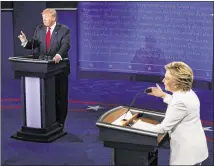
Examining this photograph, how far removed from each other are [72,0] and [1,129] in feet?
6.03

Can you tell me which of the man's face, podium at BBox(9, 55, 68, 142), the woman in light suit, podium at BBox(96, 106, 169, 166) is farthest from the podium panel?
the woman in light suit

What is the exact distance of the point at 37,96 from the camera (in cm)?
462

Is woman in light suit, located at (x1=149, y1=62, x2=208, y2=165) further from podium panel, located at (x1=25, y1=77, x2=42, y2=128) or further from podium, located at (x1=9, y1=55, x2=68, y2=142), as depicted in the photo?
podium panel, located at (x1=25, y1=77, x2=42, y2=128)

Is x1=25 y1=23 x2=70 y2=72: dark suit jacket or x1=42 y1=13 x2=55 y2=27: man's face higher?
x1=42 y1=13 x2=55 y2=27: man's face

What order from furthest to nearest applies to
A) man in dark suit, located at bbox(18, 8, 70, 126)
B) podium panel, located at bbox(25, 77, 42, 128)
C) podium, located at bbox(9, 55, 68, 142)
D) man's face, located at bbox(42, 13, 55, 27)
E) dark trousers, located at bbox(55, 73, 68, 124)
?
dark trousers, located at bbox(55, 73, 68, 124)
man's face, located at bbox(42, 13, 55, 27)
man in dark suit, located at bbox(18, 8, 70, 126)
podium panel, located at bbox(25, 77, 42, 128)
podium, located at bbox(9, 55, 68, 142)

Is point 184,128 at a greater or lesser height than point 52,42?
lesser

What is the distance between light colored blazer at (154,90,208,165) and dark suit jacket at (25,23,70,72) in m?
2.22

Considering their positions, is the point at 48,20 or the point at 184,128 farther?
the point at 48,20

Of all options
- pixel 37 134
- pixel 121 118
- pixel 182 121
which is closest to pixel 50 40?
pixel 37 134

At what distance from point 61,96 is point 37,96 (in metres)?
0.43

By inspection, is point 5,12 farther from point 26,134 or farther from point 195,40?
point 195,40

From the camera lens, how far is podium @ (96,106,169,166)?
9.19 feet

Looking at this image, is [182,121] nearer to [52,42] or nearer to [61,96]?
[52,42]

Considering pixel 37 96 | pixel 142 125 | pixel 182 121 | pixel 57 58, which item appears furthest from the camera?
pixel 37 96
